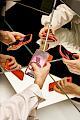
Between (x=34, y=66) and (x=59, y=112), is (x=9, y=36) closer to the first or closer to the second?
(x=34, y=66)

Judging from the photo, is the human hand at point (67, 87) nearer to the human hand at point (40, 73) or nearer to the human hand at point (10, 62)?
the human hand at point (40, 73)

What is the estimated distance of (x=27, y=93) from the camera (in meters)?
1.00

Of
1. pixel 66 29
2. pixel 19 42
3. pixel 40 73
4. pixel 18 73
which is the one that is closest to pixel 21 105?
pixel 40 73

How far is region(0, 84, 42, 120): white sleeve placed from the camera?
0.92 metres

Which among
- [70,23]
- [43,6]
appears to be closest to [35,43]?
[70,23]

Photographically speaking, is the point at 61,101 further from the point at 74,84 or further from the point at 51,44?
the point at 51,44

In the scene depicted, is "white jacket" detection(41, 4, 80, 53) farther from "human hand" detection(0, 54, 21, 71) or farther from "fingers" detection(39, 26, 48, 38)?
"human hand" detection(0, 54, 21, 71)

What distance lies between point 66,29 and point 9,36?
0.36 m

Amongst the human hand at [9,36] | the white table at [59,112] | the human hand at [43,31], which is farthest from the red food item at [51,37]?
the white table at [59,112]

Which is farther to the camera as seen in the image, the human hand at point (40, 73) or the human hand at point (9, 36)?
the human hand at point (9, 36)

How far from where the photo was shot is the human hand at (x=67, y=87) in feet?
3.68

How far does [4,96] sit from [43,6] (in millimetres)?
732

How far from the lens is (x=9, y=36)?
1447 mm

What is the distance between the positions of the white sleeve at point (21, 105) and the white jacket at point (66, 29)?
0.43m
